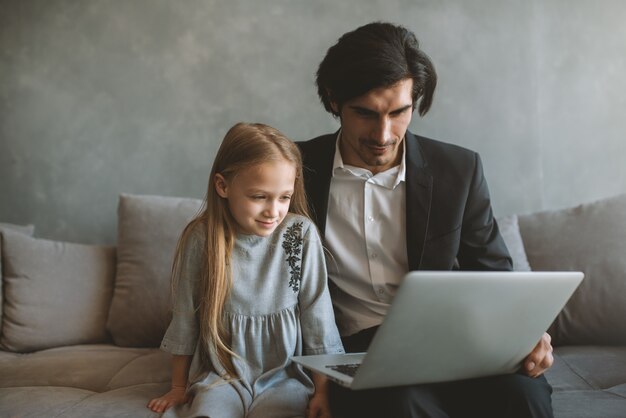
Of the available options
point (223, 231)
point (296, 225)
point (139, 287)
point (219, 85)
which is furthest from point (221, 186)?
point (219, 85)

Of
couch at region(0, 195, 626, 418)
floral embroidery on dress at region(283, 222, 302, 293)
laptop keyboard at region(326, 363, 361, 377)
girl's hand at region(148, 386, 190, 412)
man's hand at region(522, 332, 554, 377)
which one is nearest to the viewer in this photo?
laptop keyboard at region(326, 363, 361, 377)

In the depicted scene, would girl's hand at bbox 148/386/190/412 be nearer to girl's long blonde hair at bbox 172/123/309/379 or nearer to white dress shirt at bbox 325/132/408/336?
girl's long blonde hair at bbox 172/123/309/379

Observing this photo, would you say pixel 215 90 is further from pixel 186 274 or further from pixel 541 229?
pixel 541 229

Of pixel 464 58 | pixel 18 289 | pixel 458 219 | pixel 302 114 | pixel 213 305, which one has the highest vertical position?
pixel 464 58

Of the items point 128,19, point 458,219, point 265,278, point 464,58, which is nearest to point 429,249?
point 458,219

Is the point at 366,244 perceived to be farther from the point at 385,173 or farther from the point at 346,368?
the point at 346,368

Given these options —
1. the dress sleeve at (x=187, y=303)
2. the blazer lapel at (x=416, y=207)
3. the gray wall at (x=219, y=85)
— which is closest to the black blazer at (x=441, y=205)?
the blazer lapel at (x=416, y=207)

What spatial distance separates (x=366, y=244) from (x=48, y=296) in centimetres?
107

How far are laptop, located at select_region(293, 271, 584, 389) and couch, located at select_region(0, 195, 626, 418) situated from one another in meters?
0.72

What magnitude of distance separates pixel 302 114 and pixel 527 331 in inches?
56.7

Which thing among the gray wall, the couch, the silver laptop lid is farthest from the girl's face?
the gray wall

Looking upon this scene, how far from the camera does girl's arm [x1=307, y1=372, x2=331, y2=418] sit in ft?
4.41

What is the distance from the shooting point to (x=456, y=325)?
41.0 inches

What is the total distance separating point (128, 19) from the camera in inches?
91.6
